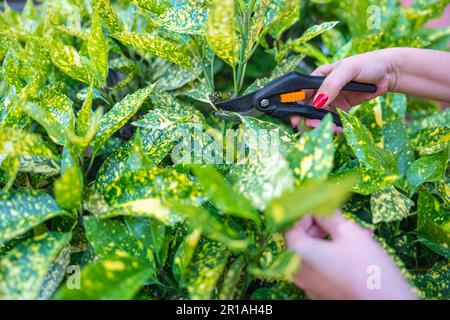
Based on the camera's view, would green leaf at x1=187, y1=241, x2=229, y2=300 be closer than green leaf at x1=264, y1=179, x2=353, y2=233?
No

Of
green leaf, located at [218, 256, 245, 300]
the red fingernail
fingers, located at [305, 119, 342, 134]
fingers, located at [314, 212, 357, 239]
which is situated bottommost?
green leaf, located at [218, 256, 245, 300]

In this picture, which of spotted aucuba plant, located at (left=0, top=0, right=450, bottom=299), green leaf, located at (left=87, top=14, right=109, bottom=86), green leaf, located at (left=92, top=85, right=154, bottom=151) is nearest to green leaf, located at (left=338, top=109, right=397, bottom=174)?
spotted aucuba plant, located at (left=0, top=0, right=450, bottom=299)

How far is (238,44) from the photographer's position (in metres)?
0.83

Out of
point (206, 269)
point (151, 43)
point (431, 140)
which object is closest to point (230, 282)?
point (206, 269)

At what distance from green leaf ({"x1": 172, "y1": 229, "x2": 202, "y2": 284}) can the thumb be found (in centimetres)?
39

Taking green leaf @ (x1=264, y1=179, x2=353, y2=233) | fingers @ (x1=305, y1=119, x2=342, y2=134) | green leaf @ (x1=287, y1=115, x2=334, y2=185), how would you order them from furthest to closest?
fingers @ (x1=305, y1=119, x2=342, y2=134), green leaf @ (x1=287, y1=115, x2=334, y2=185), green leaf @ (x1=264, y1=179, x2=353, y2=233)

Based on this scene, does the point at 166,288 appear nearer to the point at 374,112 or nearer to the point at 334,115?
the point at 334,115

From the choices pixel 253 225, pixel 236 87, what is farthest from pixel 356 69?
pixel 253 225

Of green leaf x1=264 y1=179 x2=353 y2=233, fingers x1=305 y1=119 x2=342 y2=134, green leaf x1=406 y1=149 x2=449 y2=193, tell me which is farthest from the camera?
fingers x1=305 y1=119 x2=342 y2=134

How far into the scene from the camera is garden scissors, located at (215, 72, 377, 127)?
0.84 metres

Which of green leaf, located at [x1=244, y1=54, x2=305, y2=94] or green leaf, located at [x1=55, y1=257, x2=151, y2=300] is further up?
green leaf, located at [x1=244, y1=54, x2=305, y2=94]

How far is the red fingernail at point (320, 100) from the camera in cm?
85

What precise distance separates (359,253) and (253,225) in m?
0.17

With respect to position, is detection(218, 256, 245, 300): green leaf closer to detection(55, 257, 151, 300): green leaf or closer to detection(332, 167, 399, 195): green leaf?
detection(55, 257, 151, 300): green leaf
